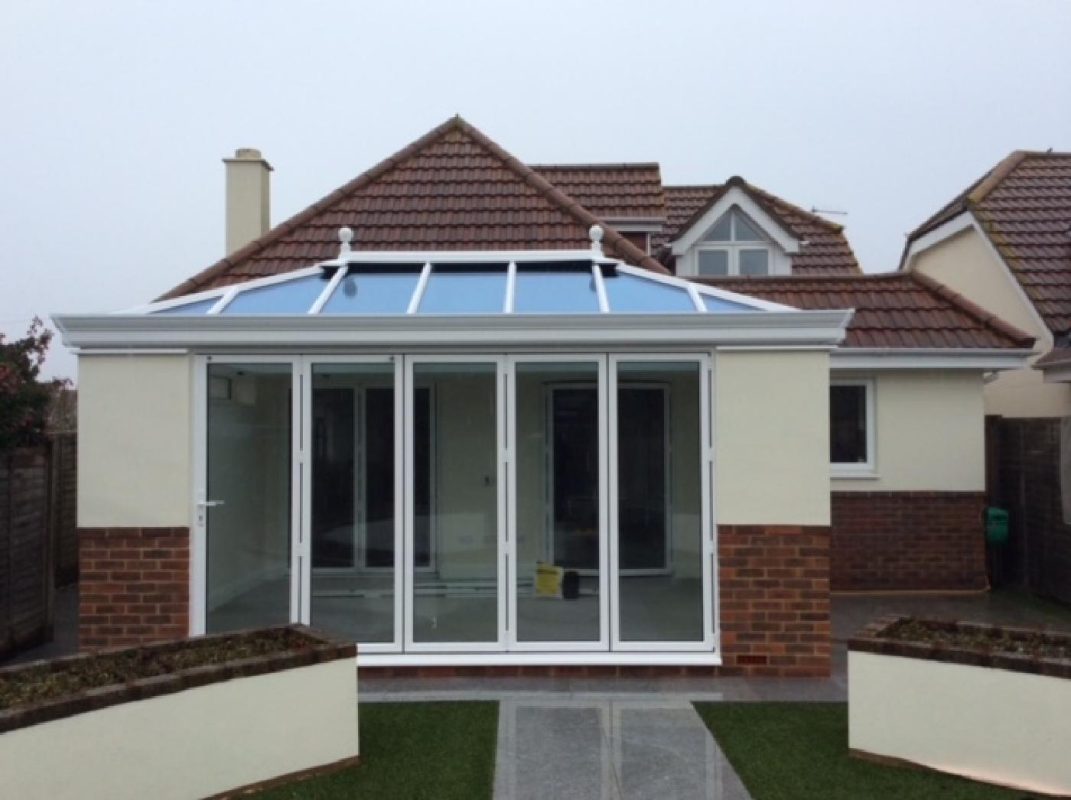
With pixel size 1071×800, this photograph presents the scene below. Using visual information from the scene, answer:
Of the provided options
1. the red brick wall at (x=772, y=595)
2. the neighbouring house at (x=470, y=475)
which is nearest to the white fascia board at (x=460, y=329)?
the neighbouring house at (x=470, y=475)

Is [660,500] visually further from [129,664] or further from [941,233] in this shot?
[941,233]

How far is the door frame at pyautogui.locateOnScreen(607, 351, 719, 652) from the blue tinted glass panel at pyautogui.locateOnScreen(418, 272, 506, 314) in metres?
1.16

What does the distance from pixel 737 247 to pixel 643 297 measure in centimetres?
908

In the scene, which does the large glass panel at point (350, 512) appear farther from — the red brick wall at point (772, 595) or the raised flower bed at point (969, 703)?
the raised flower bed at point (969, 703)

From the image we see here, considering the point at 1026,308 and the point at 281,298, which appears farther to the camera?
the point at 1026,308

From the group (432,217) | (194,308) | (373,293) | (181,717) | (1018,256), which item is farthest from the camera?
(1018,256)

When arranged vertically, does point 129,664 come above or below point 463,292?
below

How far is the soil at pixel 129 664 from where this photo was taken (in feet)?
18.7

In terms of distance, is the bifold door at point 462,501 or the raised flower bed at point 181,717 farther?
the bifold door at point 462,501

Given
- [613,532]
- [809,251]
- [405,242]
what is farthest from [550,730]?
[809,251]

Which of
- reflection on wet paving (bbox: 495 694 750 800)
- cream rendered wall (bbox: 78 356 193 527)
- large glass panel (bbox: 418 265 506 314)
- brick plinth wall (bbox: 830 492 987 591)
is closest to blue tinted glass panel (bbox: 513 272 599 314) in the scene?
large glass panel (bbox: 418 265 506 314)

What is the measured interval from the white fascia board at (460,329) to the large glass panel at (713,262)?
9493 millimetres

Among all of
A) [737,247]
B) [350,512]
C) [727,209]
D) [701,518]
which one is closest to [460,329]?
[350,512]

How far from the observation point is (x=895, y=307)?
13.8 m
